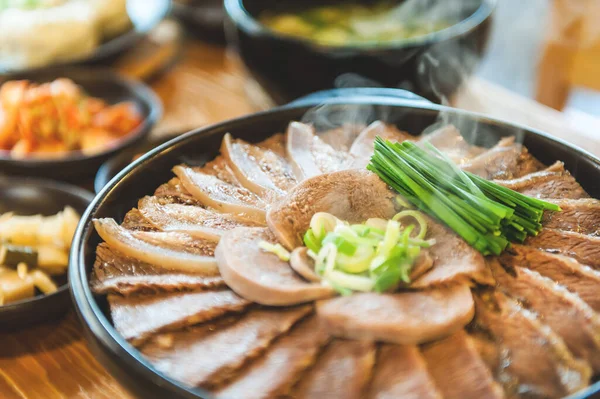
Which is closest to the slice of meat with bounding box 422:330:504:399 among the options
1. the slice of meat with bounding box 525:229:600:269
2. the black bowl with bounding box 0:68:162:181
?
the slice of meat with bounding box 525:229:600:269

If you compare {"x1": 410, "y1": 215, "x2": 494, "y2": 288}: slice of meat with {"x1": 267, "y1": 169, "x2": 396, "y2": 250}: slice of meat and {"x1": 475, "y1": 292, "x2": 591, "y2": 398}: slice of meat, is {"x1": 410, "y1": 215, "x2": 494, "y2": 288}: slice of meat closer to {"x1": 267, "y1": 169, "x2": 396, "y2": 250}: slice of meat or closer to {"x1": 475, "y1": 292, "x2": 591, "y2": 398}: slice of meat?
{"x1": 475, "y1": 292, "x2": 591, "y2": 398}: slice of meat

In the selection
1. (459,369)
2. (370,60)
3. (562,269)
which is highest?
(370,60)

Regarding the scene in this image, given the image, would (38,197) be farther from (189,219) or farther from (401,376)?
(401,376)

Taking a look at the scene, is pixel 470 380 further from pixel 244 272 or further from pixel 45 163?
pixel 45 163

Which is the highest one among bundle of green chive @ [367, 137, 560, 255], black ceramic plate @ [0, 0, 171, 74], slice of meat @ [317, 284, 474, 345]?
bundle of green chive @ [367, 137, 560, 255]

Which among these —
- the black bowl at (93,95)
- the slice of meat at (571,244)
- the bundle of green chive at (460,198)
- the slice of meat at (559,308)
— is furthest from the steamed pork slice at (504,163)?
the black bowl at (93,95)

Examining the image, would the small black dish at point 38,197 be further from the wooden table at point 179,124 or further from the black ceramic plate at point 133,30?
the black ceramic plate at point 133,30

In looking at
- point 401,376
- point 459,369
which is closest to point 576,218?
point 459,369
